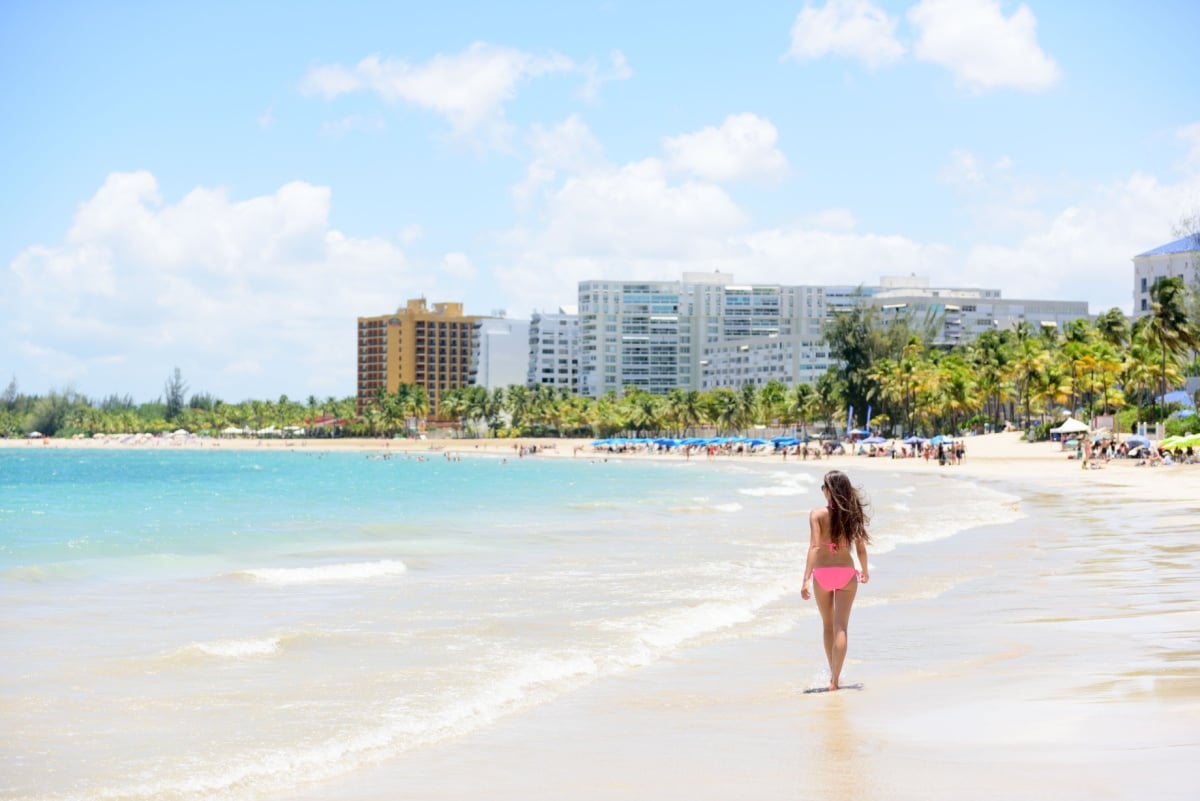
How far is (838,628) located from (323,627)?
6.58m

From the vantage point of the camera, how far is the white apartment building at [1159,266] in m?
106

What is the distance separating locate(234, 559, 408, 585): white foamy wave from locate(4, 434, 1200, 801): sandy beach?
7.48 meters

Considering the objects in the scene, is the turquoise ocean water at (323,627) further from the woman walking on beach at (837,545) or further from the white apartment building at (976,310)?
the white apartment building at (976,310)

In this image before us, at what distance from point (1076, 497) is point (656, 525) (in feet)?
54.6

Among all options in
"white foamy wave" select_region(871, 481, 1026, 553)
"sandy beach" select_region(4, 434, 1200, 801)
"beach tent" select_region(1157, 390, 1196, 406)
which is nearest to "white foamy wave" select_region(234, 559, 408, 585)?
"sandy beach" select_region(4, 434, 1200, 801)

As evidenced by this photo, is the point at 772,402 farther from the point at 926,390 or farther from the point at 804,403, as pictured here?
the point at 926,390

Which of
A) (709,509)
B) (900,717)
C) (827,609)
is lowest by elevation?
(709,509)

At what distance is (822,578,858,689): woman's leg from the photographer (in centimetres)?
874

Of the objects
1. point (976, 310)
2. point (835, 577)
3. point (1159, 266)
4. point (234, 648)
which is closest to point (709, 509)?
point (234, 648)

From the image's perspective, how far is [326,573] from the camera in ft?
63.5

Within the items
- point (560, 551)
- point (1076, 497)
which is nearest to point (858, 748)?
point (560, 551)

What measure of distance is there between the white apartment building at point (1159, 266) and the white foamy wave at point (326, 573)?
98.6m

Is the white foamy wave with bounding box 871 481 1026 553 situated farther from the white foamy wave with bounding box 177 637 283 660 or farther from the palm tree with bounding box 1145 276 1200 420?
the palm tree with bounding box 1145 276 1200 420

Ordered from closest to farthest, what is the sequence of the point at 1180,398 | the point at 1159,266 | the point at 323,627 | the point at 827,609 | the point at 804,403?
the point at 827,609
the point at 323,627
the point at 1180,398
the point at 1159,266
the point at 804,403
